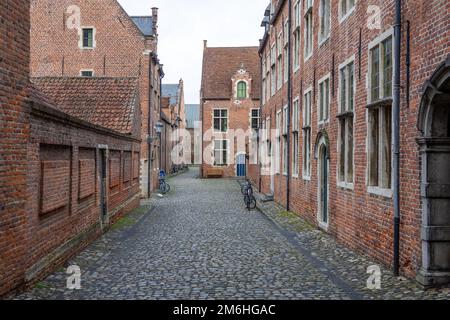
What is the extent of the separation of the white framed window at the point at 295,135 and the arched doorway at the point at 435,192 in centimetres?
1016

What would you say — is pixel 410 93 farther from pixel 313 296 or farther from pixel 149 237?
pixel 149 237

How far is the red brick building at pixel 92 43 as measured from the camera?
27.3 meters

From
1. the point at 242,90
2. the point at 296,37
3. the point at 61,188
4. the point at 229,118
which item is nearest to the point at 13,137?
the point at 61,188

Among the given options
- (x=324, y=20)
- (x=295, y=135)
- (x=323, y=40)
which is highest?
(x=324, y=20)

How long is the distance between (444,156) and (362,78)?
11.0ft

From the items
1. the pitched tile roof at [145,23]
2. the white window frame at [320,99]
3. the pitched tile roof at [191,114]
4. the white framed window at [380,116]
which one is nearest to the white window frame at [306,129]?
the white window frame at [320,99]

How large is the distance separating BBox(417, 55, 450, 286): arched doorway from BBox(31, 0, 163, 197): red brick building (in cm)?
2073

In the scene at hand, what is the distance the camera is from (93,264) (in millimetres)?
9039

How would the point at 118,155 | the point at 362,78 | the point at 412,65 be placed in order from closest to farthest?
the point at 412,65, the point at 362,78, the point at 118,155

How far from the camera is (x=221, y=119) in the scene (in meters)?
46.2

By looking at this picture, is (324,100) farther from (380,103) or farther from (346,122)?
(380,103)

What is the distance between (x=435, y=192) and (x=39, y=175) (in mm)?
5670
